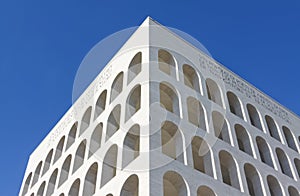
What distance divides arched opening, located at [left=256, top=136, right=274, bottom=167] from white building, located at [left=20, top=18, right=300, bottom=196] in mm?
63

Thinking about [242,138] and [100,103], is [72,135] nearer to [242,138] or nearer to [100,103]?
[100,103]

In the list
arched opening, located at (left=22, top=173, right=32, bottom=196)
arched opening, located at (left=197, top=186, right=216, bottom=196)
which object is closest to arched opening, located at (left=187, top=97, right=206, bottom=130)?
arched opening, located at (left=197, top=186, right=216, bottom=196)

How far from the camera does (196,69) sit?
2017 centimetres

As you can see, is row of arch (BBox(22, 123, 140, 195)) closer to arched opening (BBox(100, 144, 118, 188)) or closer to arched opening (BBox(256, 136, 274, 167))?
arched opening (BBox(100, 144, 118, 188))

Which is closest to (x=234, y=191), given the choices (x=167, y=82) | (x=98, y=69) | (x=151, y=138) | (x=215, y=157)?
(x=215, y=157)

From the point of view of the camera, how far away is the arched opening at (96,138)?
19.0 m

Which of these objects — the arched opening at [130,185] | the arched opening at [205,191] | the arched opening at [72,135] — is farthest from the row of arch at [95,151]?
the arched opening at [205,191]

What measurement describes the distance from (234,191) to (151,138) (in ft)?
15.9

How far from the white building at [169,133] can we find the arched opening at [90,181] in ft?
0.18

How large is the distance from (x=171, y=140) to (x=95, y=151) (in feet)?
15.4

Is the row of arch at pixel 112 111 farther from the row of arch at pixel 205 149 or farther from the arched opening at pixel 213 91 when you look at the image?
the arched opening at pixel 213 91

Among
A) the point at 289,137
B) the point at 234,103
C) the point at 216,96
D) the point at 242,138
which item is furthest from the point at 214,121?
the point at 289,137

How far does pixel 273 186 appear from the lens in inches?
746

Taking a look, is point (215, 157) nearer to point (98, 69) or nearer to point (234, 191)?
point (234, 191)
